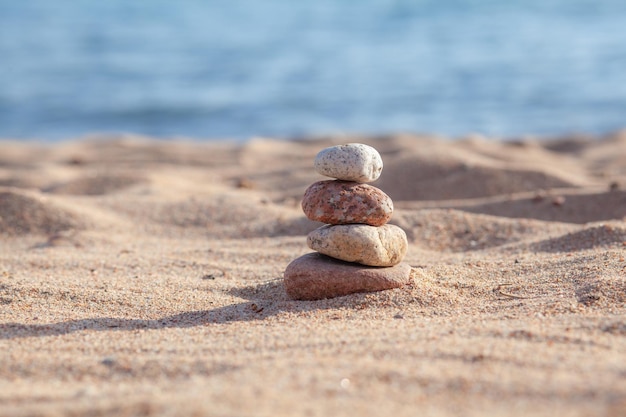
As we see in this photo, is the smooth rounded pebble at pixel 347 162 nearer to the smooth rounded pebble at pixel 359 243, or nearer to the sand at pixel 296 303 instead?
the smooth rounded pebble at pixel 359 243

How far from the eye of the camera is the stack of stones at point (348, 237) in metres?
4.20

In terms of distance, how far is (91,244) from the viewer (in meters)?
6.02

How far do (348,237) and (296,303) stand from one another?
458mm

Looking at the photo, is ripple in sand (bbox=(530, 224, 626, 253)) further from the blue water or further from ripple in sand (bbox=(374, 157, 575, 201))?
the blue water

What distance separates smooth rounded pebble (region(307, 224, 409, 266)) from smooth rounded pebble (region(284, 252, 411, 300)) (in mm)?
58

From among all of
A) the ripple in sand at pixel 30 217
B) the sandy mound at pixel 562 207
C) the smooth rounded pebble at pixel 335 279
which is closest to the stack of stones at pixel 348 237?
the smooth rounded pebble at pixel 335 279

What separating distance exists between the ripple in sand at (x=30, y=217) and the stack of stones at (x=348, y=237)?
2942 mm

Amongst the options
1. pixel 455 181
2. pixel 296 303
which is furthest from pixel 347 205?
pixel 455 181

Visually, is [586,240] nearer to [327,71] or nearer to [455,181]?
[455,181]

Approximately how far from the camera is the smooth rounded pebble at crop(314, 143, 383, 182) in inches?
166

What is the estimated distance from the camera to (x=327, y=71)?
742 inches

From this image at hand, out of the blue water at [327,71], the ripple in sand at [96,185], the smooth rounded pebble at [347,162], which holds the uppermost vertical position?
the blue water at [327,71]

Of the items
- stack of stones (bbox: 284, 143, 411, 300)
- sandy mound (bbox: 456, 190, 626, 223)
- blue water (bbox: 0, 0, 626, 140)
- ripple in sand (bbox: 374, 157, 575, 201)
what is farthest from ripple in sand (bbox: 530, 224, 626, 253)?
blue water (bbox: 0, 0, 626, 140)

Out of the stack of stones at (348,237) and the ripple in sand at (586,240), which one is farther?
the ripple in sand at (586,240)
